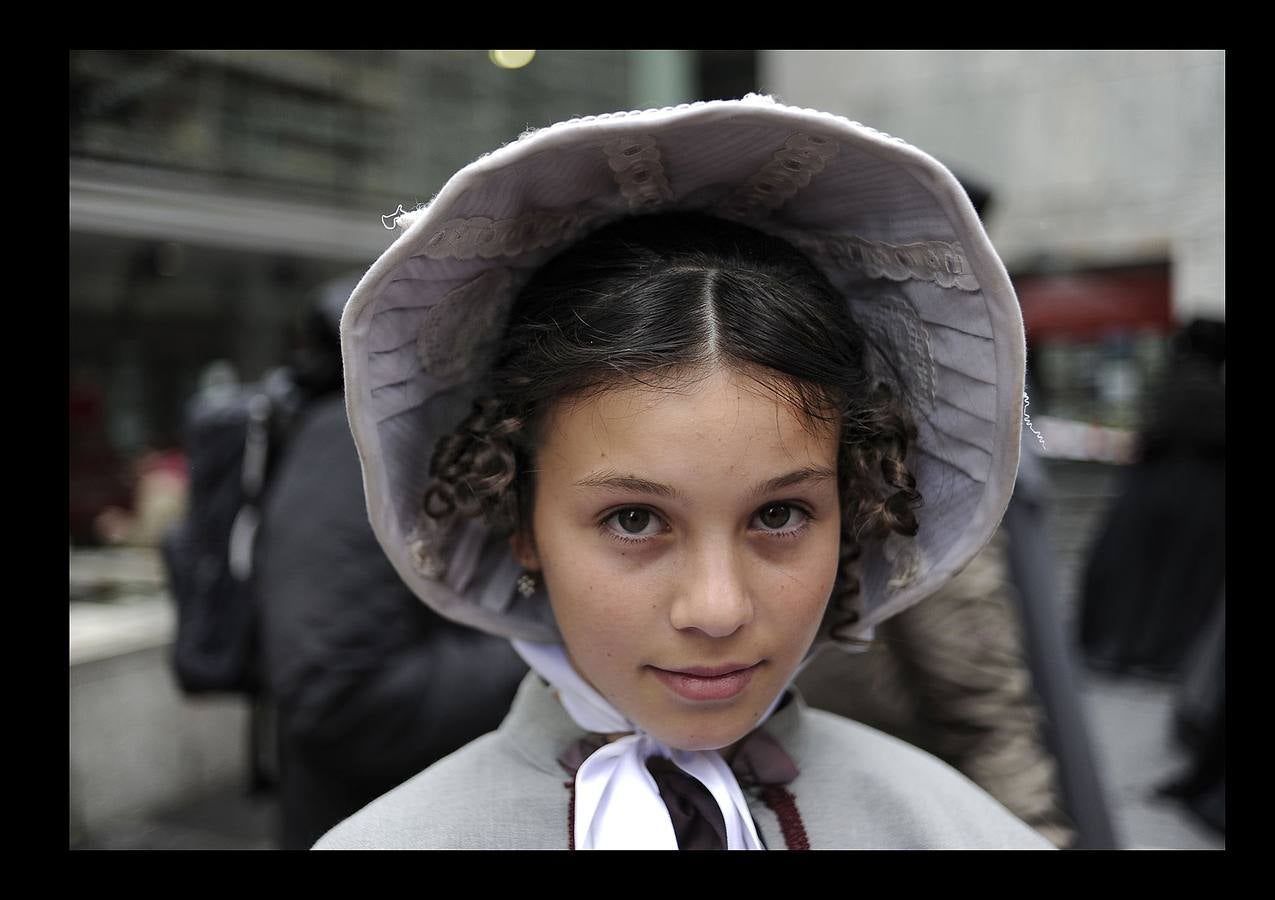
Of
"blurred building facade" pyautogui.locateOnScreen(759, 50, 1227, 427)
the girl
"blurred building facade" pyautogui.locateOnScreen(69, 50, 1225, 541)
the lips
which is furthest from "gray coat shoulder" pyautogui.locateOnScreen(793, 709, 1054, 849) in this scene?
"blurred building facade" pyautogui.locateOnScreen(759, 50, 1227, 427)

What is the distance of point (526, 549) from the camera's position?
1.32 meters

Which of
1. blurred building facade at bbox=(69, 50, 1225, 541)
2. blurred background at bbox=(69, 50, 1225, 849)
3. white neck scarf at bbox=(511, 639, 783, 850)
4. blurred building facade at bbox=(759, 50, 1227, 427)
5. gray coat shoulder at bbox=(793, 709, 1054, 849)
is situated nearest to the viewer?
white neck scarf at bbox=(511, 639, 783, 850)

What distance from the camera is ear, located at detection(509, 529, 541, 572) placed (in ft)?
4.32

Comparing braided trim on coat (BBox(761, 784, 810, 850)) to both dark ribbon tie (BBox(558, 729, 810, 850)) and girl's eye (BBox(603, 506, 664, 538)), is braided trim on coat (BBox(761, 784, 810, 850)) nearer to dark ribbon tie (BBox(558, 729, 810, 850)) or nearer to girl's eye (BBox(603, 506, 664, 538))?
dark ribbon tie (BBox(558, 729, 810, 850))

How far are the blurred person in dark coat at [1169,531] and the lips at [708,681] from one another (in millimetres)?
5987

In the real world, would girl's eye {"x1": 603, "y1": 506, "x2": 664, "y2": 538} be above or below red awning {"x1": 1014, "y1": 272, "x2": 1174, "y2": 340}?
below

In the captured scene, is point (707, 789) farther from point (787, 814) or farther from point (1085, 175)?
point (1085, 175)

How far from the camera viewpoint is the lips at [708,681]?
3.77 feet

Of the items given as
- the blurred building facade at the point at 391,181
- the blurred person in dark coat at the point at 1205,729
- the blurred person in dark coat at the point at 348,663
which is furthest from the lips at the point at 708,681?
the blurred person in dark coat at the point at 1205,729

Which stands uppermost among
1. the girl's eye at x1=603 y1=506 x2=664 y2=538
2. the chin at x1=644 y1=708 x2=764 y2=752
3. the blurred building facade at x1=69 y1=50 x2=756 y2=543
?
the blurred building facade at x1=69 y1=50 x2=756 y2=543

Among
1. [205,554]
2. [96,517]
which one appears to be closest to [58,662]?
[205,554]

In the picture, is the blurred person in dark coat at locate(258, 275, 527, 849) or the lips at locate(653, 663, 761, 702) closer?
the lips at locate(653, 663, 761, 702)

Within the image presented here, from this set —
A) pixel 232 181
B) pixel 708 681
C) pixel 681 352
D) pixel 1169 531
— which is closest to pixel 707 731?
pixel 708 681

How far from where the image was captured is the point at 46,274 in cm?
150
